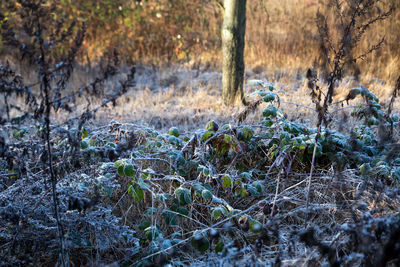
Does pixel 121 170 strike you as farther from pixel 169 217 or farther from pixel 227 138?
pixel 227 138

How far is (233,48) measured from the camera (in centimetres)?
473

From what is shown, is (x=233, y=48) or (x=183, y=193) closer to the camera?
(x=183, y=193)

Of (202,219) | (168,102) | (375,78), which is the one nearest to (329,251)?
(202,219)

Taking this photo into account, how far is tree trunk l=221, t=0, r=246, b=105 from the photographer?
4590 mm

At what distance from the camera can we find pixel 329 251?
1.26 m

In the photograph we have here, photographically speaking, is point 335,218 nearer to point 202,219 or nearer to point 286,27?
point 202,219

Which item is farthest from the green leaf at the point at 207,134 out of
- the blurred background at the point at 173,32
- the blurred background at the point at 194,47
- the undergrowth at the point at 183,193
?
the blurred background at the point at 173,32

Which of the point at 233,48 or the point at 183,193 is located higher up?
the point at 233,48

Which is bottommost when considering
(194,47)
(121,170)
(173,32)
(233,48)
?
(121,170)

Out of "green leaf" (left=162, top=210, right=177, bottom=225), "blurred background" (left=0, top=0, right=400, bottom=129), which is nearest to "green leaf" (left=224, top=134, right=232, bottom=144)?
"green leaf" (left=162, top=210, right=177, bottom=225)

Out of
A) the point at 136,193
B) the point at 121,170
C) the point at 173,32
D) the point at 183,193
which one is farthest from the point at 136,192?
the point at 173,32

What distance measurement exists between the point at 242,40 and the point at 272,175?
8.70ft

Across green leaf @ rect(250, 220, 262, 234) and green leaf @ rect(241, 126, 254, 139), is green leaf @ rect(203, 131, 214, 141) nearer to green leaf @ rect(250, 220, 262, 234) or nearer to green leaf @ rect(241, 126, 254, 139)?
green leaf @ rect(241, 126, 254, 139)

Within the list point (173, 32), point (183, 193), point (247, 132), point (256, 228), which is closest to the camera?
point (256, 228)
